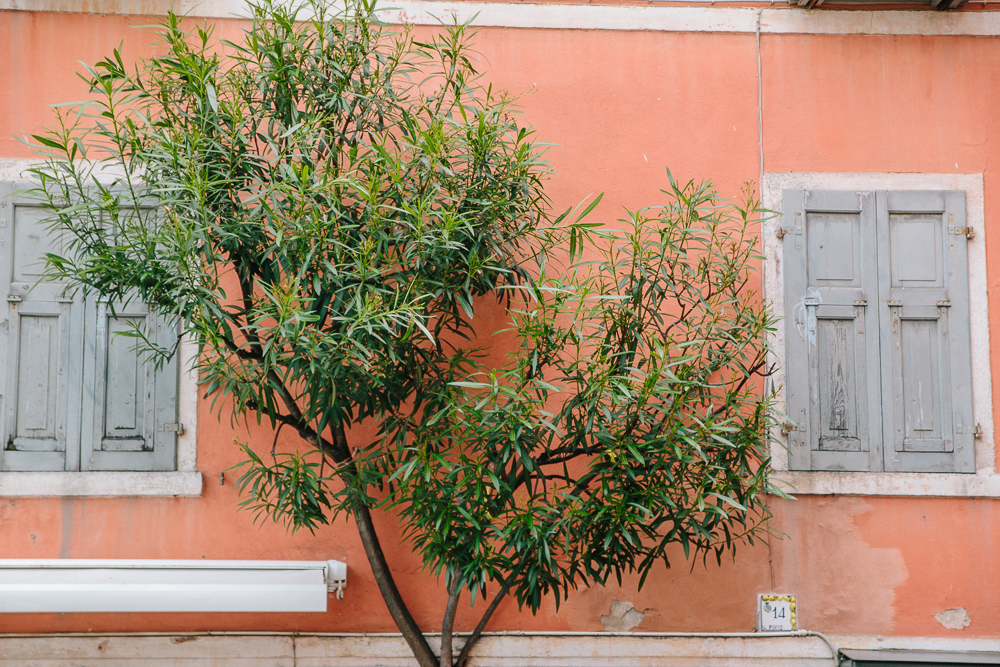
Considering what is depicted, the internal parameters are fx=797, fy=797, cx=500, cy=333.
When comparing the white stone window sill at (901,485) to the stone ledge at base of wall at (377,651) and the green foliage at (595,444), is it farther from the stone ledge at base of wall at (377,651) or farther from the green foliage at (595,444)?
the stone ledge at base of wall at (377,651)

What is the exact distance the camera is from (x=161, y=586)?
345cm

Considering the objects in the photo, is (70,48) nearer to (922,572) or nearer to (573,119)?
(573,119)

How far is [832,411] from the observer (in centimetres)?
380

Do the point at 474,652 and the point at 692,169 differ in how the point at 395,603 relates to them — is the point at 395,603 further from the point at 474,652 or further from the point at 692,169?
the point at 692,169

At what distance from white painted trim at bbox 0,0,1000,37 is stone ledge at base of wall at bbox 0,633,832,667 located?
9.64 ft

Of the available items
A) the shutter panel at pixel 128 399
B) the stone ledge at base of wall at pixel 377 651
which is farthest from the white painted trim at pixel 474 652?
the shutter panel at pixel 128 399

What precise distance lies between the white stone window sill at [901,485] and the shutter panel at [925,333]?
5cm

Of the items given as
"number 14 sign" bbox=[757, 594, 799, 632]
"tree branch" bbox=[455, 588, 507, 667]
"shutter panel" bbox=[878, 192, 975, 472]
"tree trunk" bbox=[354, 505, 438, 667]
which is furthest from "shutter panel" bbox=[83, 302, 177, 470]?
"shutter panel" bbox=[878, 192, 975, 472]

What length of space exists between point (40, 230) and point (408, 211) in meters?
1.99

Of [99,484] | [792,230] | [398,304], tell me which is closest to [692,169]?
[792,230]

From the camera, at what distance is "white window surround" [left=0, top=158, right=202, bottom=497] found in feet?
11.8

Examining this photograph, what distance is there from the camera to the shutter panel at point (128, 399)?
3.65 meters

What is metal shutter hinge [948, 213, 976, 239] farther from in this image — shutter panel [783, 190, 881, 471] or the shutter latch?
the shutter latch

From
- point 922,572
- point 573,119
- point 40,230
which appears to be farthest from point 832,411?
point 40,230
